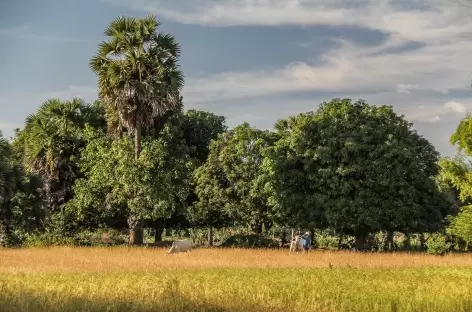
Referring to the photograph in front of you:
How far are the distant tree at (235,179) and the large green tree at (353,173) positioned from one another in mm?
2973

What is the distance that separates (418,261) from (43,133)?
28156mm

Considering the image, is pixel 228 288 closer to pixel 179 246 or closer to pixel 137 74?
pixel 179 246

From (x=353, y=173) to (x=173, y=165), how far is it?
39.9ft

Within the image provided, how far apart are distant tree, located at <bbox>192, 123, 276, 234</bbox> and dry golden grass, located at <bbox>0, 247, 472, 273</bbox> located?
12.8m

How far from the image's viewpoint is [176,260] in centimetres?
2839

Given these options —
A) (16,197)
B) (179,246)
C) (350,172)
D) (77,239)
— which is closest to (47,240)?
(77,239)


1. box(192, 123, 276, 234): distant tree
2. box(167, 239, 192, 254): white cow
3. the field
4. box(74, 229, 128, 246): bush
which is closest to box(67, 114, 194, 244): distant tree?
box(74, 229, 128, 246): bush

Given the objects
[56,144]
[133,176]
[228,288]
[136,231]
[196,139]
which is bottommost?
[228,288]

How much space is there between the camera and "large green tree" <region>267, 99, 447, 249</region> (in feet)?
134

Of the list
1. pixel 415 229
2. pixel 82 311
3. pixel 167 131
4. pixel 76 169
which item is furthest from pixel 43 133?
pixel 82 311

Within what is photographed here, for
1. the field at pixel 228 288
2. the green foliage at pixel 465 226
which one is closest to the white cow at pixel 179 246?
the field at pixel 228 288

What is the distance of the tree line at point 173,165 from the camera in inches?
1615

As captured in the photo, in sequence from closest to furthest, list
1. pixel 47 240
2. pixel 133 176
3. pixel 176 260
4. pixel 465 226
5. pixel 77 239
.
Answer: pixel 176 260, pixel 465 226, pixel 47 240, pixel 133 176, pixel 77 239

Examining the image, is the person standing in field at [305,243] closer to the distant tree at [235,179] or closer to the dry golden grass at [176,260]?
the dry golden grass at [176,260]
